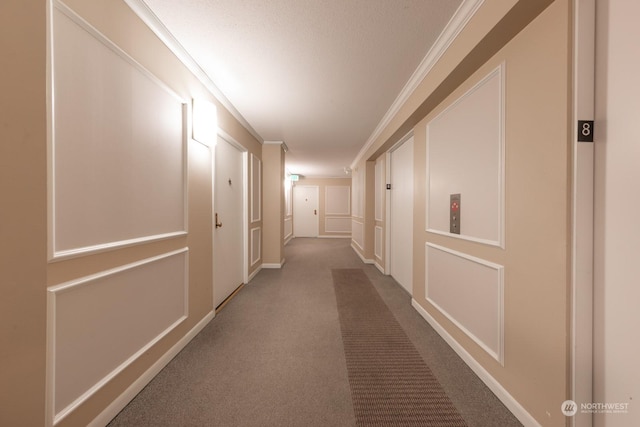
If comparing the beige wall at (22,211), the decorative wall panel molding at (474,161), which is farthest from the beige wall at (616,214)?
the beige wall at (22,211)

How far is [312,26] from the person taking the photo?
1.70m

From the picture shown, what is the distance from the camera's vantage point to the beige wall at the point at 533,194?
1.10 metres

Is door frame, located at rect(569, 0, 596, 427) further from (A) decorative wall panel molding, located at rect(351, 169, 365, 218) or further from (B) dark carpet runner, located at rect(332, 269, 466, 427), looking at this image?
(A) decorative wall panel molding, located at rect(351, 169, 365, 218)

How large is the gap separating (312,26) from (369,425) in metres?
2.53

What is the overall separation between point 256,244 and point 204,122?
99.1 inches

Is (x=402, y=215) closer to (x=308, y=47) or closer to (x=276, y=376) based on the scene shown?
(x=308, y=47)

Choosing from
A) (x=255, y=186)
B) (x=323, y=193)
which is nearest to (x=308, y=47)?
(x=255, y=186)

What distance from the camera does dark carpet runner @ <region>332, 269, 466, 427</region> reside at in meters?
1.33

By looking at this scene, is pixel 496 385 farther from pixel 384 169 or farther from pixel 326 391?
pixel 384 169

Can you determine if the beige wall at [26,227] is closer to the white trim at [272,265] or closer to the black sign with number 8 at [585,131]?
the black sign with number 8 at [585,131]

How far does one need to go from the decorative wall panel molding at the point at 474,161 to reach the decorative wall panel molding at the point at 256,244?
9.54ft

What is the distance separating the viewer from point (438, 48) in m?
1.85

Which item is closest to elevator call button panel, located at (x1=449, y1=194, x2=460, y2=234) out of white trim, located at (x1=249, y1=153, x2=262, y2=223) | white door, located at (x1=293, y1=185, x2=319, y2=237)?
white trim, located at (x1=249, y1=153, x2=262, y2=223)

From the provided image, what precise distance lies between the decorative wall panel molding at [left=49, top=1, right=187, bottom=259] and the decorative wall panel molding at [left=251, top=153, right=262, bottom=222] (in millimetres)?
2170
